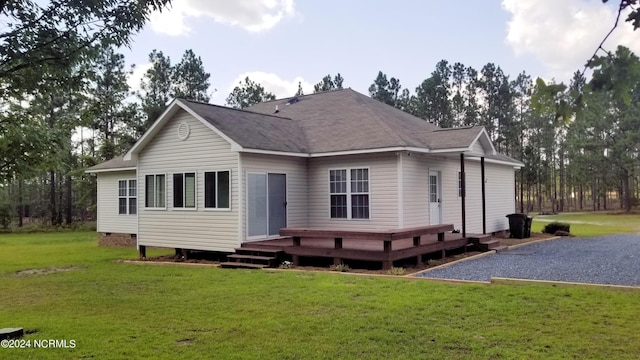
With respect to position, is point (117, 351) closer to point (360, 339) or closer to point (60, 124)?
point (360, 339)

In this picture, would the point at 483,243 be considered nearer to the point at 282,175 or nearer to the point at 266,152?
the point at 282,175

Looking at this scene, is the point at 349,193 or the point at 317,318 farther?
the point at 349,193

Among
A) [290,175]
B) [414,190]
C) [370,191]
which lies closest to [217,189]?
[290,175]

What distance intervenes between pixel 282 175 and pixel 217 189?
6.32 ft

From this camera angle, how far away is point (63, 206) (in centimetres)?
3844

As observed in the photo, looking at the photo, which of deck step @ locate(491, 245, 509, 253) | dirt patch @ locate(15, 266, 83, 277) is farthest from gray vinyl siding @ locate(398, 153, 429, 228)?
dirt patch @ locate(15, 266, 83, 277)

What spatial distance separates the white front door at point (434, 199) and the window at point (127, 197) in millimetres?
11417

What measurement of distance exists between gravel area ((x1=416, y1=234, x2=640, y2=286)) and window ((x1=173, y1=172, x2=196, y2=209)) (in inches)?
271

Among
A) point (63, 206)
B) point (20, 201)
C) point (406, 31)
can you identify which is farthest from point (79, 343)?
point (20, 201)

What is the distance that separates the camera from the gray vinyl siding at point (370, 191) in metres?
13.0

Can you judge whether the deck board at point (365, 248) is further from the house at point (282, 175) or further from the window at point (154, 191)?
the window at point (154, 191)

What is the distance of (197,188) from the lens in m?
13.4

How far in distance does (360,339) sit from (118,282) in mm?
6372

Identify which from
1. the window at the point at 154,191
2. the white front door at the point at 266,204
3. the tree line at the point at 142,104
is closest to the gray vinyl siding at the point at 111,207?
the tree line at the point at 142,104
